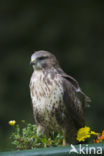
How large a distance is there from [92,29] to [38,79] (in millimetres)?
4233

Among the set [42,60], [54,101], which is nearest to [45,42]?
[42,60]

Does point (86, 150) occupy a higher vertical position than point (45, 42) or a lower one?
lower

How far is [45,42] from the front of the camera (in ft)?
27.0

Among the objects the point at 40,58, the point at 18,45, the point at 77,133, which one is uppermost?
the point at 18,45

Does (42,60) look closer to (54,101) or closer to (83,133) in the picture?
(54,101)

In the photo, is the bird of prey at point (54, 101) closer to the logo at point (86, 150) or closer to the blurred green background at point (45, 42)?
the logo at point (86, 150)

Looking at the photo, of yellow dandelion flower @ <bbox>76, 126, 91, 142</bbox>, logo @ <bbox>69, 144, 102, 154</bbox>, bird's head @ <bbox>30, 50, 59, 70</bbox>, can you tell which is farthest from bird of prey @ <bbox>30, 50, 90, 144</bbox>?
logo @ <bbox>69, 144, 102, 154</bbox>

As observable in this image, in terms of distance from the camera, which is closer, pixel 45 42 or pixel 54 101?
pixel 54 101

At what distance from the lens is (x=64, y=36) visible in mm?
8422

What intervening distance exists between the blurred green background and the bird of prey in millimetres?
3151

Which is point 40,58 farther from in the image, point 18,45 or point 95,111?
point 18,45

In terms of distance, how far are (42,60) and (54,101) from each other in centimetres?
39

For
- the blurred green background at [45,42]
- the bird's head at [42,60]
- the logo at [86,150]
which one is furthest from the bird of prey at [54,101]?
the blurred green background at [45,42]

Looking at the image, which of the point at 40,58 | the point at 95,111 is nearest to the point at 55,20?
the point at 95,111
